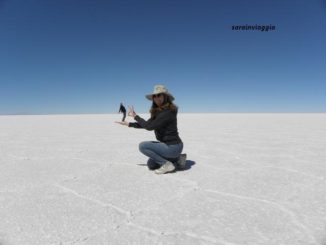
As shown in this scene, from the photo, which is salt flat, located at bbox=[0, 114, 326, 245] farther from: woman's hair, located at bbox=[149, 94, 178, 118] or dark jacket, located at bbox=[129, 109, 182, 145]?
woman's hair, located at bbox=[149, 94, 178, 118]

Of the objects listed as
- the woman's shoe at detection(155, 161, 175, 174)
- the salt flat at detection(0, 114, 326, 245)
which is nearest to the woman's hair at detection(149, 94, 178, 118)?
the woman's shoe at detection(155, 161, 175, 174)

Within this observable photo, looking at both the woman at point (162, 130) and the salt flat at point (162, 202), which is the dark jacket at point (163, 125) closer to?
the woman at point (162, 130)

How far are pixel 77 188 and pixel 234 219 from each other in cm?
156

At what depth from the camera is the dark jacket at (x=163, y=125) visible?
336cm

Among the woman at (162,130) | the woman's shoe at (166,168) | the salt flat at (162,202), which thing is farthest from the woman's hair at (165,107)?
the salt flat at (162,202)

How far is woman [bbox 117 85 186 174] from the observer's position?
11.0ft

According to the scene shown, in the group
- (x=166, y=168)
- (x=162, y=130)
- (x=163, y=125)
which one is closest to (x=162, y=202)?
(x=166, y=168)

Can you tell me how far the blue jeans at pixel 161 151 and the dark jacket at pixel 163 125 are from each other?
6 cm

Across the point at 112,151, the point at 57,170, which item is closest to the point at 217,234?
the point at 57,170

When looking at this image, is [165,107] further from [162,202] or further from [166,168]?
[162,202]

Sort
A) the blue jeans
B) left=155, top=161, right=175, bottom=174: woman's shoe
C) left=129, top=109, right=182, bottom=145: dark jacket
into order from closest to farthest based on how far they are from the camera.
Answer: left=129, top=109, right=182, bottom=145: dark jacket
left=155, top=161, right=175, bottom=174: woman's shoe
the blue jeans

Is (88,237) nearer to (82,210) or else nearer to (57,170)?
(82,210)

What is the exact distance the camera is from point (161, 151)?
3576 mm

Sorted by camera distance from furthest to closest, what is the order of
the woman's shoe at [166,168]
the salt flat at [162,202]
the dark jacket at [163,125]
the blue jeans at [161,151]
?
the blue jeans at [161,151]
the woman's shoe at [166,168]
the dark jacket at [163,125]
the salt flat at [162,202]
